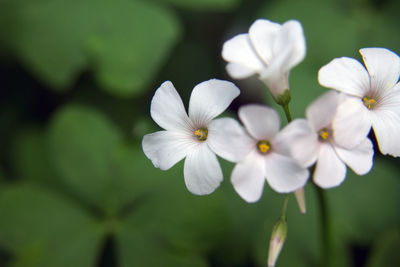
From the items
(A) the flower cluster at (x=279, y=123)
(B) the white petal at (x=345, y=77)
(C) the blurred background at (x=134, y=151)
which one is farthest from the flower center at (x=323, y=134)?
(C) the blurred background at (x=134, y=151)

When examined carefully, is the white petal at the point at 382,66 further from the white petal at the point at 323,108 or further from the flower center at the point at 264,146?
the flower center at the point at 264,146

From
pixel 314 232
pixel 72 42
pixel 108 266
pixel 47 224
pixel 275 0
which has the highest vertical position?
pixel 275 0

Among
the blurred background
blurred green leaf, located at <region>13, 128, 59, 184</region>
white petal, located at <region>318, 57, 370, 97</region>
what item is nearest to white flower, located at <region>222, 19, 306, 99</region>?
white petal, located at <region>318, 57, 370, 97</region>

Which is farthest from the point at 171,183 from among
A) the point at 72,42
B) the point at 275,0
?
the point at 275,0

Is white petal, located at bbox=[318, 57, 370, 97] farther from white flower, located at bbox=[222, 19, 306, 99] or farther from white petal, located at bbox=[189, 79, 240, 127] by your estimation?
white petal, located at bbox=[189, 79, 240, 127]

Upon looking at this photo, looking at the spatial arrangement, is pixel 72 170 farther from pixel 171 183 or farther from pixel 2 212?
pixel 171 183
